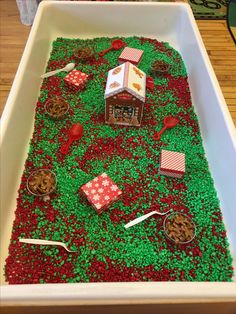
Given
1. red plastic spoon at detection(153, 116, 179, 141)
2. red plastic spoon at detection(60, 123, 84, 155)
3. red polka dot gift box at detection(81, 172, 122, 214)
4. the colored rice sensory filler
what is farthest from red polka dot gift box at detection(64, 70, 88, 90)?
red polka dot gift box at detection(81, 172, 122, 214)

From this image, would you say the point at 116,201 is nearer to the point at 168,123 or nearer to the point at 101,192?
the point at 101,192

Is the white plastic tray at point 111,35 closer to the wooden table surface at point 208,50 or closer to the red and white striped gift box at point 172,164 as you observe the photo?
the red and white striped gift box at point 172,164

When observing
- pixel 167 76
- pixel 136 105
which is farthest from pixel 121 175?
pixel 167 76

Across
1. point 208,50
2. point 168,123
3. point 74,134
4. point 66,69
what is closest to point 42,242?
point 74,134

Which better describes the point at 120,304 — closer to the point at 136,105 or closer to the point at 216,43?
the point at 136,105

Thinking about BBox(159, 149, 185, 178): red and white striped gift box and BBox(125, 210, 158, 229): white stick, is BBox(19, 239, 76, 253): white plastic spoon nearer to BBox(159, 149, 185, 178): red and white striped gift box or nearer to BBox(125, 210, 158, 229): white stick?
BBox(125, 210, 158, 229): white stick
